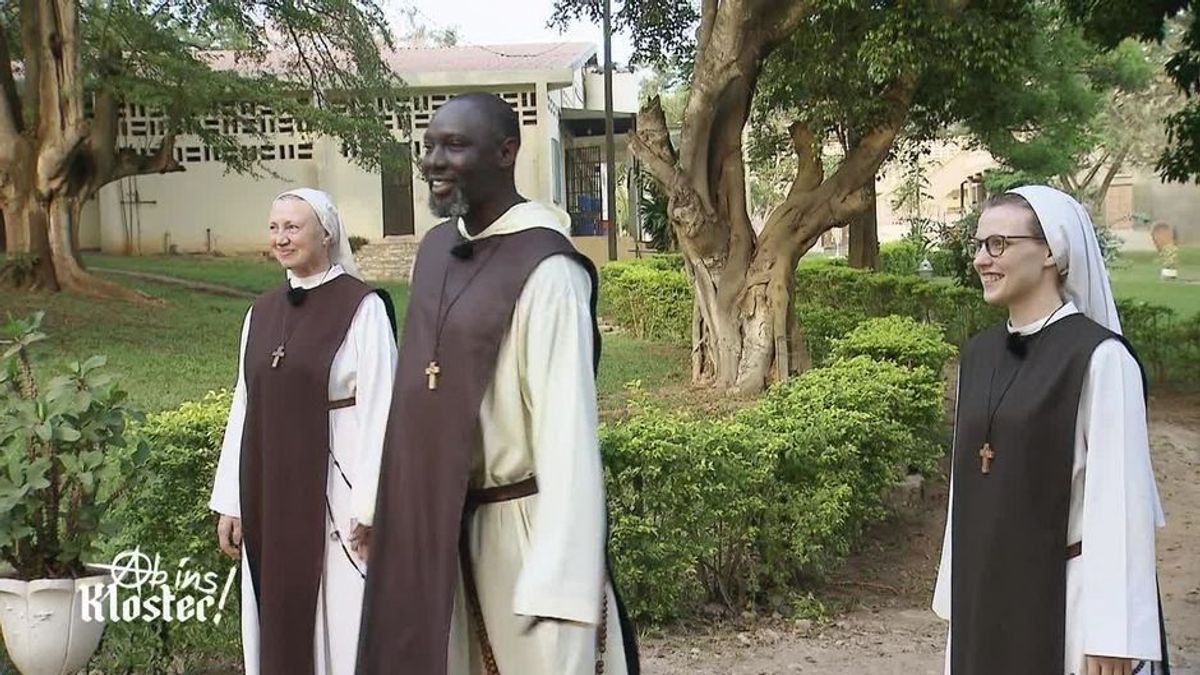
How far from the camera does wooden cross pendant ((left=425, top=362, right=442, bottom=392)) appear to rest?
2404mm

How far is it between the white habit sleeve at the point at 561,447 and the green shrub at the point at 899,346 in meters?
5.60

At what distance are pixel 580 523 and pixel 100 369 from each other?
7.33ft

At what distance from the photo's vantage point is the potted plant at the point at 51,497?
3.66 meters

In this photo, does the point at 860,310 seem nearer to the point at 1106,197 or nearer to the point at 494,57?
the point at 494,57

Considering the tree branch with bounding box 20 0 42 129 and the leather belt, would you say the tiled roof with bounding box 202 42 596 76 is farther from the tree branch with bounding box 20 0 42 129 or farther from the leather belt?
the leather belt

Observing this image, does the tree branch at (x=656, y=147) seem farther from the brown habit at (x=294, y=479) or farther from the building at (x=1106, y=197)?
the brown habit at (x=294, y=479)

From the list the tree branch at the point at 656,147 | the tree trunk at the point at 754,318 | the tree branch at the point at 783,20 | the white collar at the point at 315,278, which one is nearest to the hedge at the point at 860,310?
the tree trunk at the point at 754,318

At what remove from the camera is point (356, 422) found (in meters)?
3.33

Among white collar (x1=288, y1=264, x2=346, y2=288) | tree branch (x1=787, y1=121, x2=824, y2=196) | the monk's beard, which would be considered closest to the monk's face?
the monk's beard

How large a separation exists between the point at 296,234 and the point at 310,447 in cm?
58

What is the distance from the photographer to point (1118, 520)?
238 centimetres

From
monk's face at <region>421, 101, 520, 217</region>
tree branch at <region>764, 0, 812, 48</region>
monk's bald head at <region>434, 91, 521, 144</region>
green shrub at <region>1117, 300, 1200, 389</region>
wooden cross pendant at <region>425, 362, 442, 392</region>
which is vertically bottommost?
green shrub at <region>1117, 300, 1200, 389</region>

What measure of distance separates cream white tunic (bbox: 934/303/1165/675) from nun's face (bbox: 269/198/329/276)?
2015mm

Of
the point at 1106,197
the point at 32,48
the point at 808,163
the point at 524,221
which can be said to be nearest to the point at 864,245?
the point at 808,163
